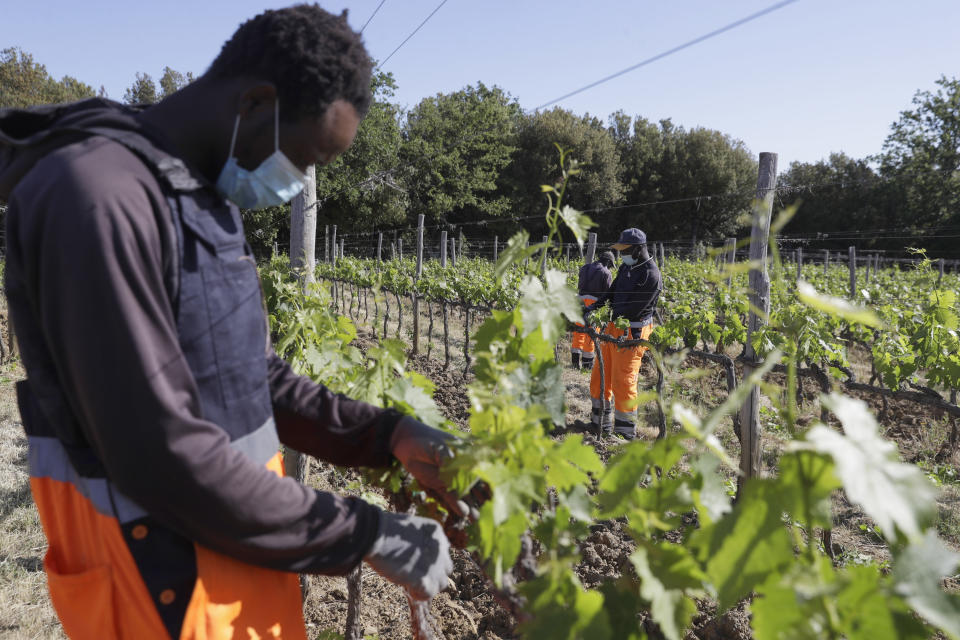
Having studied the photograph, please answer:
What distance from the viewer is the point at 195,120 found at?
1.13 metres

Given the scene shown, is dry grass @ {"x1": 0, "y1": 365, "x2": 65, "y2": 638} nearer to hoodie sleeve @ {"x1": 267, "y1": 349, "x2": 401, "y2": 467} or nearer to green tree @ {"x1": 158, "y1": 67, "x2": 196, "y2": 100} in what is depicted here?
hoodie sleeve @ {"x1": 267, "y1": 349, "x2": 401, "y2": 467}

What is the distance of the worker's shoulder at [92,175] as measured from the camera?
32.4 inches

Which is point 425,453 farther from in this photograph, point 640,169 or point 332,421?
point 640,169

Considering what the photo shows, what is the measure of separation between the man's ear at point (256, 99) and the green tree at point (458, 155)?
3603 cm

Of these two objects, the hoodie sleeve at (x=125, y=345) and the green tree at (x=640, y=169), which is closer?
the hoodie sleeve at (x=125, y=345)

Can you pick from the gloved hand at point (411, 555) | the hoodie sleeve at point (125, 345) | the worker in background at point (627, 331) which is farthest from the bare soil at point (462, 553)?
the hoodie sleeve at point (125, 345)

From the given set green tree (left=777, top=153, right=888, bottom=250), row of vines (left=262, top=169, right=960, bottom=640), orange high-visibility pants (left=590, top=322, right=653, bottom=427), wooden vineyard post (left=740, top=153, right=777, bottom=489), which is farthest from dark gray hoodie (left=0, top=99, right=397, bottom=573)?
green tree (left=777, top=153, right=888, bottom=250)

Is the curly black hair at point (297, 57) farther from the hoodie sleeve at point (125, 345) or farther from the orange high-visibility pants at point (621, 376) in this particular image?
the orange high-visibility pants at point (621, 376)

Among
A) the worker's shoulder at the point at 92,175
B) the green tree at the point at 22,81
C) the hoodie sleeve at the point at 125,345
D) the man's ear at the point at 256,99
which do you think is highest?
the green tree at the point at 22,81

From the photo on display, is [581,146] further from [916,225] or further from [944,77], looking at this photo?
[944,77]

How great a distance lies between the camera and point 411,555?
116 cm

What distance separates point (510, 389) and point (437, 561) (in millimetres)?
399

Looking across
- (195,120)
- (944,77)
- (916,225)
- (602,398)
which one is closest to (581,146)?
(916,225)

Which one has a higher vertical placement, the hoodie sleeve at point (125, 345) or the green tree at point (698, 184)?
the green tree at point (698, 184)
